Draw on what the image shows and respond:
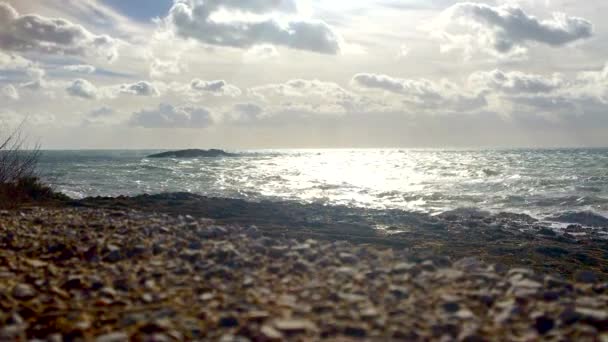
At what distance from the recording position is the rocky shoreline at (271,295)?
4.32 m

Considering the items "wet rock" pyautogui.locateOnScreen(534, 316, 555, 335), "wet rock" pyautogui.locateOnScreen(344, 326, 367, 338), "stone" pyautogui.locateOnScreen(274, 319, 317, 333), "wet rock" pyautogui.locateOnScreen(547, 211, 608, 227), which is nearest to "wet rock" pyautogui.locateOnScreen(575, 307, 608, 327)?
"wet rock" pyautogui.locateOnScreen(534, 316, 555, 335)

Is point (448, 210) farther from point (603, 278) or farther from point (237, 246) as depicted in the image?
point (237, 246)

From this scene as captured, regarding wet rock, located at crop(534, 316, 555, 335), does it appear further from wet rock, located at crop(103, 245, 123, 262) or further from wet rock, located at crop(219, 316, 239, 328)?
wet rock, located at crop(103, 245, 123, 262)

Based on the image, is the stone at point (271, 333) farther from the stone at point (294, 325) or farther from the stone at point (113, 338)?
the stone at point (113, 338)

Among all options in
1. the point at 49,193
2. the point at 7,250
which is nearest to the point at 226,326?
the point at 7,250

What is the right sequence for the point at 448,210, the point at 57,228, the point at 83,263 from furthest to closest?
the point at 448,210 < the point at 57,228 < the point at 83,263

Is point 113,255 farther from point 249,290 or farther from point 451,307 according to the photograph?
point 451,307

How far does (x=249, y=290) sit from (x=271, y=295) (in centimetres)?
31

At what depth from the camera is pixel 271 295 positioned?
5191 millimetres

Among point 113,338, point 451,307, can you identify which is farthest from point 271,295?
point 451,307

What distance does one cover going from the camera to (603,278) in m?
10.3

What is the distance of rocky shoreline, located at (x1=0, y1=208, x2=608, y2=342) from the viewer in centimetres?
432

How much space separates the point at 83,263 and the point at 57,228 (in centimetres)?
255

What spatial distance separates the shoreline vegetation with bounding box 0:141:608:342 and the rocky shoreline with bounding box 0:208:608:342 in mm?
16
